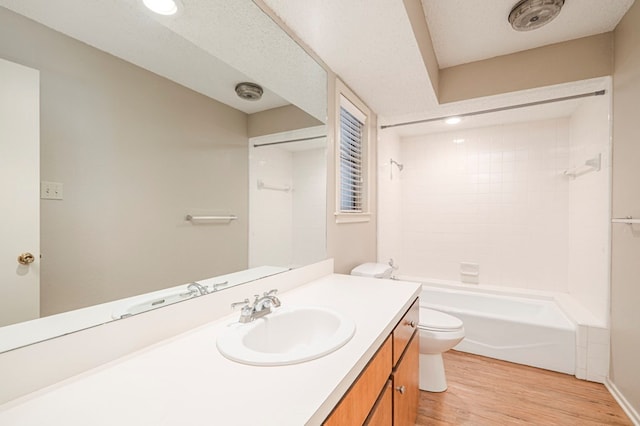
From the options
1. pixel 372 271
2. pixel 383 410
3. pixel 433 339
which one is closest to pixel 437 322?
pixel 433 339

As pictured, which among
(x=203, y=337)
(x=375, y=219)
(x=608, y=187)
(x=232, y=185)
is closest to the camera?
(x=203, y=337)

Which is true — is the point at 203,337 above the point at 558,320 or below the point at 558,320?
above

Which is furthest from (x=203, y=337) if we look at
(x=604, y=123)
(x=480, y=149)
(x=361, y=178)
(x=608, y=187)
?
(x=480, y=149)

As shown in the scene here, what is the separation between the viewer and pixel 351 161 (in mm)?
2166

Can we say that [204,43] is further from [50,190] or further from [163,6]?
[50,190]

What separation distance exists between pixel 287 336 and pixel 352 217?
112 cm

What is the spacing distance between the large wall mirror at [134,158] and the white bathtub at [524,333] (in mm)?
1921

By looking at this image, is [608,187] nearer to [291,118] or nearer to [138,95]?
[291,118]

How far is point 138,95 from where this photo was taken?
2.59 ft

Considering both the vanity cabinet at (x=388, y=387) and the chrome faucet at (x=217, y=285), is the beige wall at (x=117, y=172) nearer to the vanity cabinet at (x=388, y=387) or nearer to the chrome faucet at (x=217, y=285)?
the chrome faucet at (x=217, y=285)

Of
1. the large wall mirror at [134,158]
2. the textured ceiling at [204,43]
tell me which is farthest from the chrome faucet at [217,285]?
the textured ceiling at [204,43]

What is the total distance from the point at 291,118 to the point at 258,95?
0.25 metres

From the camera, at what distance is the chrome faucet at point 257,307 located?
963mm

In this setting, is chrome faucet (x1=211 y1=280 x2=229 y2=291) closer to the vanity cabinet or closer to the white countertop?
the white countertop
